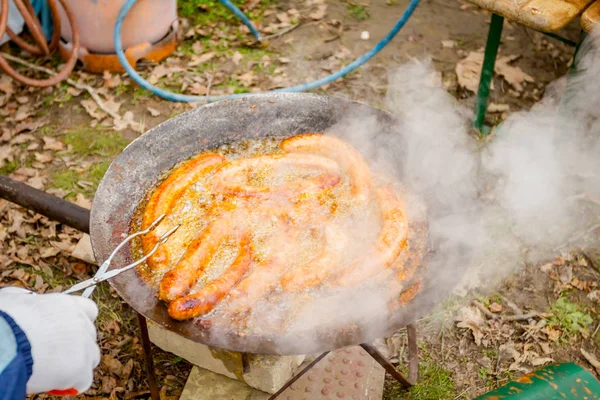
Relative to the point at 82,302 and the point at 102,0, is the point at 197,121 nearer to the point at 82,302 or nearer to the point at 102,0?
the point at 82,302

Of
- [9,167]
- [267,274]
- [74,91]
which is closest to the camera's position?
[267,274]

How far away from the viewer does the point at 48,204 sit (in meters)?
3.29

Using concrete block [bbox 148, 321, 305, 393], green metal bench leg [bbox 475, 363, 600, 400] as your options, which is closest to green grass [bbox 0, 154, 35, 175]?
concrete block [bbox 148, 321, 305, 393]

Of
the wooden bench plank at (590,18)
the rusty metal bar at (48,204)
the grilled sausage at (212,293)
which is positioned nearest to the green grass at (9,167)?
the rusty metal bar at (48,204)

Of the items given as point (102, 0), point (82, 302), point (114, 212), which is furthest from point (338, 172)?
point (102, 0)

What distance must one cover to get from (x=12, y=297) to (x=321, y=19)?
5973mm

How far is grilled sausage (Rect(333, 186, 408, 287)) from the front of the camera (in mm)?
2673

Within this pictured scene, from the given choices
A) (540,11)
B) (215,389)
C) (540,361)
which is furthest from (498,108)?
(215,389)

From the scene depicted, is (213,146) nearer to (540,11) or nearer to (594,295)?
(540,11)

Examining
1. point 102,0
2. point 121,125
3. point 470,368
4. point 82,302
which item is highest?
point 82,302

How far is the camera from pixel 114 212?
2.92m

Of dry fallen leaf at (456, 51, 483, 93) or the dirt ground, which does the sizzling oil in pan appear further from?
dry fallen leaf at (456, 51, 483, 93)

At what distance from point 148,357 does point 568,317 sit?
3.15 m

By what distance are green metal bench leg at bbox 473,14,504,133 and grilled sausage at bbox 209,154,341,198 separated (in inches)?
104
